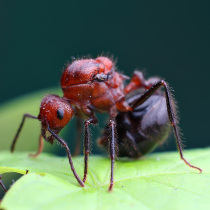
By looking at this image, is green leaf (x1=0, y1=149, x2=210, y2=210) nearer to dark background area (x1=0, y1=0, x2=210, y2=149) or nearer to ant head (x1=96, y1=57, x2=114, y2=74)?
ant head (x1=96, y1=57, x2=114, y2=74)

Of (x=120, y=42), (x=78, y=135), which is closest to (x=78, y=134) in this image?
(x=78, y=135)

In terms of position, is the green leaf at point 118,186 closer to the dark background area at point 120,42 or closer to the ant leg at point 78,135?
the ant leg at point 78,135

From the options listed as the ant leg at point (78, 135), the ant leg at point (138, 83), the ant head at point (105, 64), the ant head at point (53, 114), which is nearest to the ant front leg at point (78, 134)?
the ant leg at point (78, 135)

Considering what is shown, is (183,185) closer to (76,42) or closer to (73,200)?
(73,200)

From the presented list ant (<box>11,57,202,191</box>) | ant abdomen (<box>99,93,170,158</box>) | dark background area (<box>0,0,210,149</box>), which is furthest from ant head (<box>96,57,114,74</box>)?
dark background area (<box>0,0,210,149</box>)

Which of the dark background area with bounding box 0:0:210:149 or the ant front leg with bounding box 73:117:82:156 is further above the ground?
the dark background area with bounding box 0:0:210:149

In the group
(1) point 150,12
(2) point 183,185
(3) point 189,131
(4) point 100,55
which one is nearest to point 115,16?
(1) point 150,12
